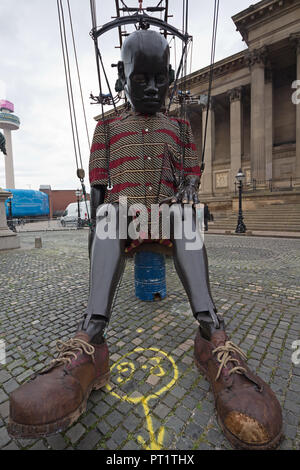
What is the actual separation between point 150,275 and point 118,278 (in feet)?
4.35

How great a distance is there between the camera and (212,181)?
2386 centimetres

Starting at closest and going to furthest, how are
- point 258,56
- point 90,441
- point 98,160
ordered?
point 90,441 < point 98,160 < point 258,56

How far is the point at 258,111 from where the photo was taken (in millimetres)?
18328

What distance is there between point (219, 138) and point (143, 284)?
1039 inches

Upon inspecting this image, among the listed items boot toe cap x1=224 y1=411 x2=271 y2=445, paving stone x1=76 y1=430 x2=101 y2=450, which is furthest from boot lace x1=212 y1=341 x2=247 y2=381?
paving stone x1=76 y1=430 x2=101 y2=450

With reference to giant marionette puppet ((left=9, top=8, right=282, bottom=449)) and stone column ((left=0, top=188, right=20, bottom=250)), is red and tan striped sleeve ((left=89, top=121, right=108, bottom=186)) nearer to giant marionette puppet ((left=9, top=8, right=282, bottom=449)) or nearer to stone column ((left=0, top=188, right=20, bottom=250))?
giant marionette puppet ((left=9, top=8, right=282, bottom=449))

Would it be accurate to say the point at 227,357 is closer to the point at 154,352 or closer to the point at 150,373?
the point at 150,373

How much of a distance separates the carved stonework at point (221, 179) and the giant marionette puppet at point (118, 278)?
23.0m

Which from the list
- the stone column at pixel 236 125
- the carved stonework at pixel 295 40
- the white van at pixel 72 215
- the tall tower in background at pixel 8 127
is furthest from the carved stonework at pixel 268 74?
the tall tower in background at pixel 8 127

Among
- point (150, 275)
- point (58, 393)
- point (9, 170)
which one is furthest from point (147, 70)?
point (9, 170)

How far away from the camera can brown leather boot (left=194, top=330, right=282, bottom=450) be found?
1039 millimetres
